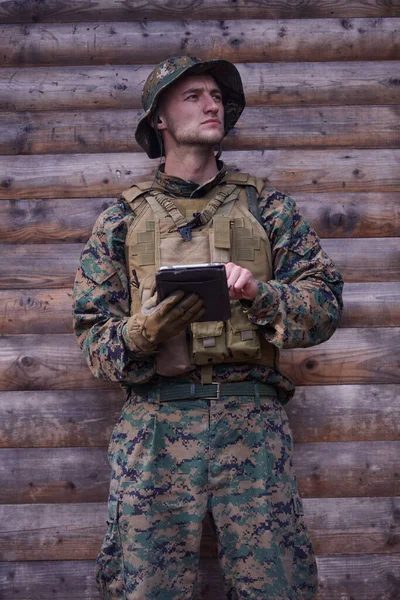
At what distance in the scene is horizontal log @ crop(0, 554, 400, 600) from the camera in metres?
3.73

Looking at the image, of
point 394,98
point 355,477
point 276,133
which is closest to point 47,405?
point 355,477

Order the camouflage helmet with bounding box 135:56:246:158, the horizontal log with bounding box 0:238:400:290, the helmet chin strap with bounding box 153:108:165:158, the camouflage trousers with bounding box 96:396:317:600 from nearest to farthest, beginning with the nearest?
the camouflage trousers with bounding box 96:396:317:600, the camouflage helmet with bounding box 135:56:246:158, the helmet chin strap with bounding box 153:108:165:158, the horizontal log with bounding box 0:238:400:290

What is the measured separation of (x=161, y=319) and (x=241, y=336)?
37cm

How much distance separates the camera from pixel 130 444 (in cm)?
313

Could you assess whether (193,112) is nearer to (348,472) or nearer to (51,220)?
(51,220)

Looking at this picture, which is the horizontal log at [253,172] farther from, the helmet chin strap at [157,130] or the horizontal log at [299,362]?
the horizontal log at [299,362]

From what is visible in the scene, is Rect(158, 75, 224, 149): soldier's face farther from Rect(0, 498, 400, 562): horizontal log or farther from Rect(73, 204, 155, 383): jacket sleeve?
Rect(0, 498, 400, 562): horizontal log

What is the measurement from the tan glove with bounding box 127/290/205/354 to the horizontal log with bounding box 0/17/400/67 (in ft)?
5.68

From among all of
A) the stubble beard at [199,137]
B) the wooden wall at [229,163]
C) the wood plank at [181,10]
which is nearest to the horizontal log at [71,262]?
the wooden wall at [229,163]

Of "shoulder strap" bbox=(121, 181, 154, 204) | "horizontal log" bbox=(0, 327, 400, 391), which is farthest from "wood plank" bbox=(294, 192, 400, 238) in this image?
"shoulder strap" bbox=(121, 181, 154, 204)

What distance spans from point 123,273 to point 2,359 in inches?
37.0

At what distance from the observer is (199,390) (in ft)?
10.3

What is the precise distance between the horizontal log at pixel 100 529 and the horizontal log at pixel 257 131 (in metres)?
1.70

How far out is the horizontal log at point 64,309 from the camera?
154 inches
